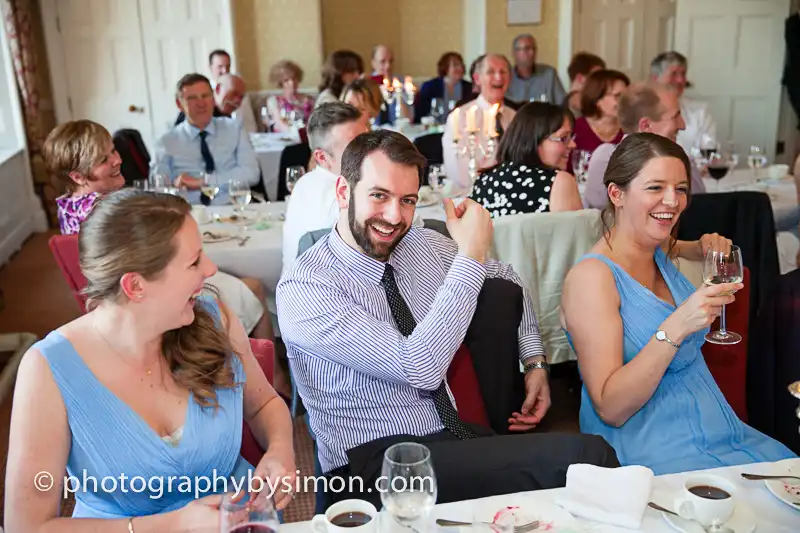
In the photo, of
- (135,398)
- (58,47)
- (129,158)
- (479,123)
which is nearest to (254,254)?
(129,158)

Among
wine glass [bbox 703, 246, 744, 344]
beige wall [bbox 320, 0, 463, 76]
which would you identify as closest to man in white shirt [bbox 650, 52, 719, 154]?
beige wall [bbox 320, 0, 463, 76]

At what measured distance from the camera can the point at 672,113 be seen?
3.48 metres

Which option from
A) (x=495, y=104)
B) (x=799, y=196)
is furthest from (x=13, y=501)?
(x=495, y=104)

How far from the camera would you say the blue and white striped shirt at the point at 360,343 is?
1.90 metres

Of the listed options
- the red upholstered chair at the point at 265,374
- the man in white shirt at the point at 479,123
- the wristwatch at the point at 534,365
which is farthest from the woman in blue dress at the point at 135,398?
the man in white shirt at the point at 479,123

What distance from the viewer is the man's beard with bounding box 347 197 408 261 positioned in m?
1.99

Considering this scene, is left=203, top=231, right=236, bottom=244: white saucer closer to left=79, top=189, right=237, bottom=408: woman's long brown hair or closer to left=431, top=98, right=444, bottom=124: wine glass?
left=79, top=189, right=237, bottom=408: woman's long brown hair

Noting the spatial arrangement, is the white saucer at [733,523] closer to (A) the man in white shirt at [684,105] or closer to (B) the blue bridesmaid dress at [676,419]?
(B) the blue bridesmaid dress at [676,419]

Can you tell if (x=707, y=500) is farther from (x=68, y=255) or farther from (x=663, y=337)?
(x=68, y=255)

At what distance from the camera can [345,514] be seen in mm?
1380

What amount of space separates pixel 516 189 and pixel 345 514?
2.19 metres

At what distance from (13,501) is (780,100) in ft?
24.0

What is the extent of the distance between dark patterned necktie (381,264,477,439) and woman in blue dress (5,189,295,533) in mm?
427

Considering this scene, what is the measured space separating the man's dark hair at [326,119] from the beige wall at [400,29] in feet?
17.6
